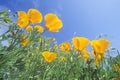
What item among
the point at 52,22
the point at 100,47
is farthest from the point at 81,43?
the point at 52,22

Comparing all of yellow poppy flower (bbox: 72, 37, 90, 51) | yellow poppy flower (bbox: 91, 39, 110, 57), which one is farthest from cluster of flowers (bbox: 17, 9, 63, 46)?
yellow poppy flower (bbox: 91, 39, 110, 57)

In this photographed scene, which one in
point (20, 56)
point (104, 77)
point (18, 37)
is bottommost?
point (104, 77)

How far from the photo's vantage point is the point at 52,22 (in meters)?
3.22

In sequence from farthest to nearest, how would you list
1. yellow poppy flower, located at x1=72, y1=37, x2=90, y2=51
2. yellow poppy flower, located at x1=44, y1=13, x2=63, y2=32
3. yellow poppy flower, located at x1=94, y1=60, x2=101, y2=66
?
yellow poppy flower, located at x1=44, y1=13, x2=63, y2=32 < yellow poppy flower, located at x1=72, y1=37, x2=90, y2=51 < yellow poppy flower, located at x1=94, y1=60, x2=101, y2=66

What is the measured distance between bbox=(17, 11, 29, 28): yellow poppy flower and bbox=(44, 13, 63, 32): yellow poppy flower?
19cm

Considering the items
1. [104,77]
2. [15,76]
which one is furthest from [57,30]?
[104,77]

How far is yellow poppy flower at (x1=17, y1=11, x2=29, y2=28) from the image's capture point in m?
3.24

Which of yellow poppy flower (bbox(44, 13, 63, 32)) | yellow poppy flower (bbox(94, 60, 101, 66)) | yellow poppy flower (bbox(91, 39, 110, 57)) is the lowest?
yellow poppy flower (bbox(94, 60, 101, 66))

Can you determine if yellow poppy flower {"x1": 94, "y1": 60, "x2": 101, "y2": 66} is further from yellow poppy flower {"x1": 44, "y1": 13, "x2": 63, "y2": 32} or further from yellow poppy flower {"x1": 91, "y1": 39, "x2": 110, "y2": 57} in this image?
yellow poppy flower {"x1": 44, "y1": 13, "x2": 63, "y2": 32}

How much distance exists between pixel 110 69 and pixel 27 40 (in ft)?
3.43

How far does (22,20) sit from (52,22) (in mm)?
285

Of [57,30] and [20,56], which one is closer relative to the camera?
[20,56]

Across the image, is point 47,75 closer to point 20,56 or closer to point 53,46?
point 20,56

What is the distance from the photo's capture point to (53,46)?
489cm
